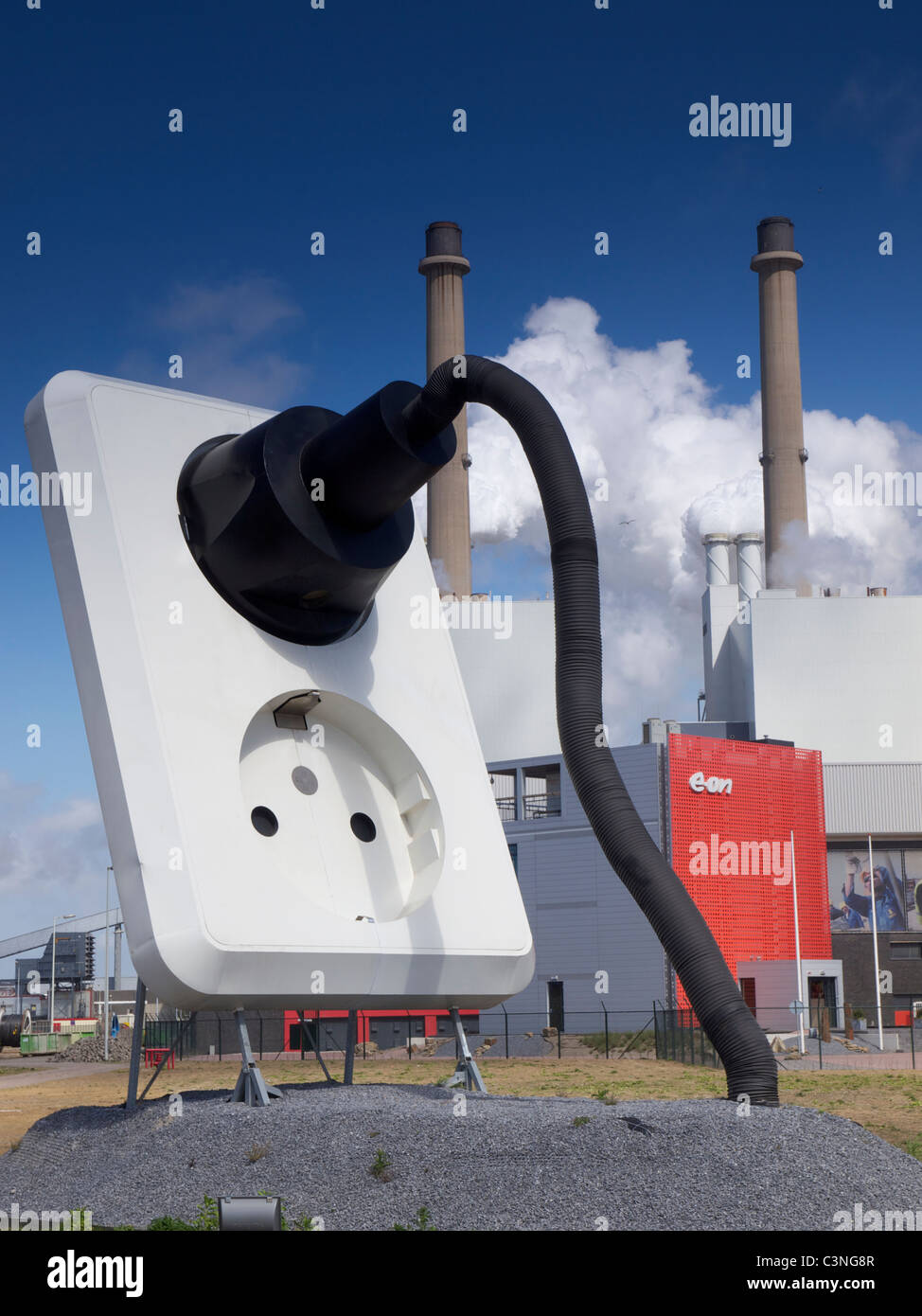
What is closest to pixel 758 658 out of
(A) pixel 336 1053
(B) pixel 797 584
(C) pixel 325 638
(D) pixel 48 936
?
(B) pixel 797 584

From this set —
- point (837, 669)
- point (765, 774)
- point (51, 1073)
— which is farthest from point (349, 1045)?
point (837, 669)

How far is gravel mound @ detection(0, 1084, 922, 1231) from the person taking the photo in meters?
9.23

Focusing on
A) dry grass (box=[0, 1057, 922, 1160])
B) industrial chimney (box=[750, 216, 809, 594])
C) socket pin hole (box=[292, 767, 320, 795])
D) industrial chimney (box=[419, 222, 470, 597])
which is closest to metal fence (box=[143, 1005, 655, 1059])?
dry grass (box=[0, 1057, 922, 1160])

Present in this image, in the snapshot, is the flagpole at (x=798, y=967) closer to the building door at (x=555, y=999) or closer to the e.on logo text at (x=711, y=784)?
the e.on logo text at (x=711, y=784)

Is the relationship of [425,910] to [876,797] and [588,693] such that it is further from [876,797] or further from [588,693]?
[876,797]

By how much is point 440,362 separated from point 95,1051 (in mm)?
42411

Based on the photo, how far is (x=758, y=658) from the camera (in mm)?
81125

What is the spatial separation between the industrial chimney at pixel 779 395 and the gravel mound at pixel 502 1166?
239 feet

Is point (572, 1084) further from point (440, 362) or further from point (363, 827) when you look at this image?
point (440, 362)

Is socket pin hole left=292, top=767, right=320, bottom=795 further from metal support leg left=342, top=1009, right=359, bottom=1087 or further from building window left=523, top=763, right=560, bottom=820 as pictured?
building window left=523, top=763, right=560, bottom=820

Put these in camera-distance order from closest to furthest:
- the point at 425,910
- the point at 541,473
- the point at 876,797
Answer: the point at 541,473 → the point at 425,910 → the point at 876,797

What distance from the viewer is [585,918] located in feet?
213

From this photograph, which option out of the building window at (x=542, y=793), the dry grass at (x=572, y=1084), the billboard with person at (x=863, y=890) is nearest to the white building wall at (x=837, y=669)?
the billboard with person at (x=863, y=890)
